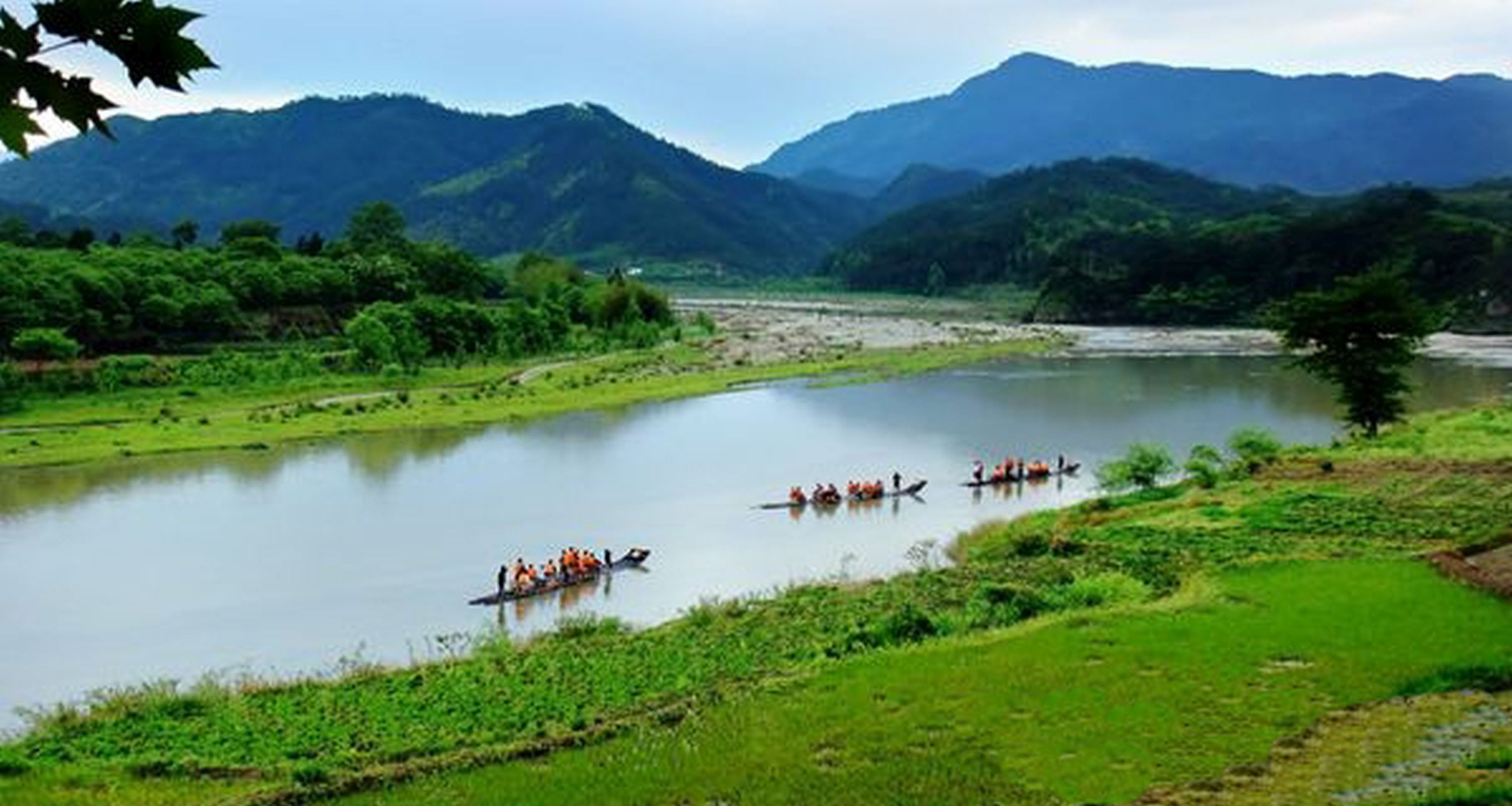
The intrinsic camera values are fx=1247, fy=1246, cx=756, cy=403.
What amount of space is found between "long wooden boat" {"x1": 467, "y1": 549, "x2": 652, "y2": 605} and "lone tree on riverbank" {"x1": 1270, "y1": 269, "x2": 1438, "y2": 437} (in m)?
29.1

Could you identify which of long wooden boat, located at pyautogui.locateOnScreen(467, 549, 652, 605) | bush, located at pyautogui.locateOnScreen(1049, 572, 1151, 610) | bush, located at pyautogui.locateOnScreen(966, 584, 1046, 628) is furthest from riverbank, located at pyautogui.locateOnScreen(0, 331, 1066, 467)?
bush, located at pyautogui.locateOnScreen(1049, 572, 1151, 610)

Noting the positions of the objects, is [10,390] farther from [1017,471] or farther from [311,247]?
[311,247]

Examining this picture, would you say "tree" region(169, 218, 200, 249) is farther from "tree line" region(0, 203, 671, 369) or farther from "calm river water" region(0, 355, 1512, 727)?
"calm river water" region(0, 355, 1512, 727)

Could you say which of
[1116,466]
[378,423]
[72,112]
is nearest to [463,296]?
[378,423]

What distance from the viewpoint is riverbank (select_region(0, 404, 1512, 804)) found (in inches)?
673

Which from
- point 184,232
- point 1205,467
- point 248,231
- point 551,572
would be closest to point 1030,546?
point 1205,467

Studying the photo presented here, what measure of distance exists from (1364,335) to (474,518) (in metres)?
35.9

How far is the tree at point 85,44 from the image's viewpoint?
4.30 metres

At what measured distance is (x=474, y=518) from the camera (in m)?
46.8

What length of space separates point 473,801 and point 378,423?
2210 inches

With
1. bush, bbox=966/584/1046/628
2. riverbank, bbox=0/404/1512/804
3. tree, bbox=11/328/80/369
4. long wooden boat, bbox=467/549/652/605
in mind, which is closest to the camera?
riverbank, bbox=0/404/1512/804

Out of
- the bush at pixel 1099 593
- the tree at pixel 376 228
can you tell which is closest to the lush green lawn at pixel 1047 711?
the bush at pixel 1099 593

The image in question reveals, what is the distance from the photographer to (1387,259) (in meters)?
146

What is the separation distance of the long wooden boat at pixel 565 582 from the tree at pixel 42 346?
54.8 metres
